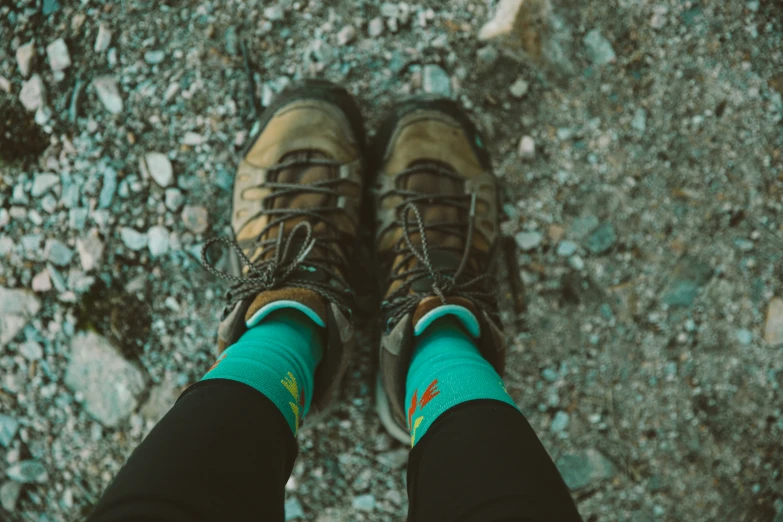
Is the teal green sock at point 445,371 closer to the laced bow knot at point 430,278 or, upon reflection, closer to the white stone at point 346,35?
the laced bow knot at point 430,278


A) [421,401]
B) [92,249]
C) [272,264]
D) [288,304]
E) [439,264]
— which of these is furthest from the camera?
[92,249]

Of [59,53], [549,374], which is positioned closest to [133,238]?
[59,53]

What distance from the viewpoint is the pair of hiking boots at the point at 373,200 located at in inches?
60.7

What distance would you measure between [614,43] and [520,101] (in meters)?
0.38

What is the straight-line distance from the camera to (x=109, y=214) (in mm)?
1693

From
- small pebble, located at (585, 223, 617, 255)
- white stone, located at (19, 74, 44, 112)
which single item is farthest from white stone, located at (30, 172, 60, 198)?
small pebble, located at (585, 223, 617, 255)

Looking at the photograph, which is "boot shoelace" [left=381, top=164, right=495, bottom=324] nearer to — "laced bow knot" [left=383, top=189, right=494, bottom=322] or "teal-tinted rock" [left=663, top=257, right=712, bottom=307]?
"laced bow knot" [left=383, top=189, right=494, bottom=322]

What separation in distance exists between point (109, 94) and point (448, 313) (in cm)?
137

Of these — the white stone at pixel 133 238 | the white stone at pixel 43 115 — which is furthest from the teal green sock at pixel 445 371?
the white stone at pixel 43 115

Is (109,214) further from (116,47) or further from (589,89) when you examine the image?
(589,89)

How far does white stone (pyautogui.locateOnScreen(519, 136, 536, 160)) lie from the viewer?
172 centimetres

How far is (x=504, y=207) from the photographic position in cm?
173

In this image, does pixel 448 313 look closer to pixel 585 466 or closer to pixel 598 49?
pixel 585 466

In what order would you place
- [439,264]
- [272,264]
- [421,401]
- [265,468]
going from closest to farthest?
[265,468]
[421,401]
[272,264]
[439,264]
